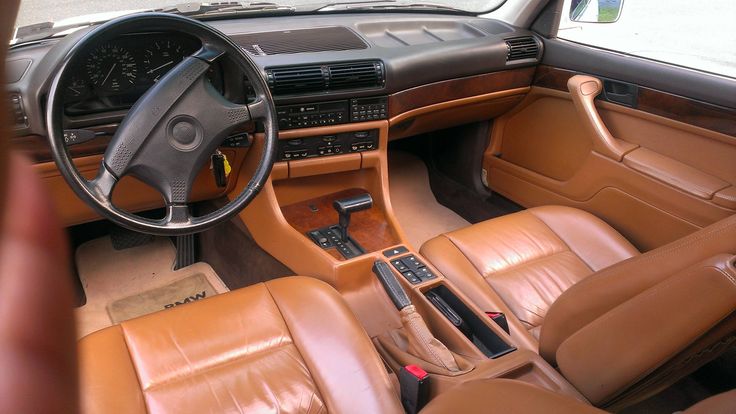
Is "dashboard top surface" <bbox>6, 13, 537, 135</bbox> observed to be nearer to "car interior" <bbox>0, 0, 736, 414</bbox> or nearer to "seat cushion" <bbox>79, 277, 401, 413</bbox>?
"car interior" <bbox>0, 0, 736, 414</bbox>

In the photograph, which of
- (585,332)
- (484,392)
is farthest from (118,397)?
(585,332)

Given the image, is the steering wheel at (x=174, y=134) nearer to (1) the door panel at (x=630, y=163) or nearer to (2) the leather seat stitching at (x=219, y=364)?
(2) the leather seat stitching at (x=219, y=364)

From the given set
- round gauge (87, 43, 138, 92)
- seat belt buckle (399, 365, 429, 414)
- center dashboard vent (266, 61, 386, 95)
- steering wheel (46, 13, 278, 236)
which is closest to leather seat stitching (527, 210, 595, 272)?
center dashboard vent (266, 61, 386, 95)

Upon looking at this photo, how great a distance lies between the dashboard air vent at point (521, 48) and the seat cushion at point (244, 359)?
1.38 metres

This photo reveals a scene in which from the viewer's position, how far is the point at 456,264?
5.95ft

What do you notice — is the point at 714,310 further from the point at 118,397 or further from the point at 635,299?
the point at 118,397

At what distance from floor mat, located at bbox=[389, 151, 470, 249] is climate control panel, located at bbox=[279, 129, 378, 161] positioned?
68 cm

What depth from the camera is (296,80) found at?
1967mm

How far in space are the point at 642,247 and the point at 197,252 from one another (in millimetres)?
1664

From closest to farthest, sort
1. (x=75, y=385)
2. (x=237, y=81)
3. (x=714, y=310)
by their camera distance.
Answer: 1. (x=75, y=385)
2. (x=714, y=310)
3. (x=237, y=81)

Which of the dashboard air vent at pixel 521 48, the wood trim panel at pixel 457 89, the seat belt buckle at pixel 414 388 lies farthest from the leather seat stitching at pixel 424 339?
the dashboard air vent at pixel 521 48

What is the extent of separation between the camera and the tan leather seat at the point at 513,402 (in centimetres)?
87

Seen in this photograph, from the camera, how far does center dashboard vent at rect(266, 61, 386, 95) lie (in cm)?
195

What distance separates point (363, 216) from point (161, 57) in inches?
33.9
